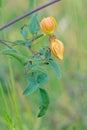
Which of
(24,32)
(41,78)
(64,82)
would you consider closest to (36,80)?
(41,78)

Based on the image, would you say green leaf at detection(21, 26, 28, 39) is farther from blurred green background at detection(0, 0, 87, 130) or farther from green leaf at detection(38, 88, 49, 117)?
blurred green background at detection(0, 0, 87, 130)

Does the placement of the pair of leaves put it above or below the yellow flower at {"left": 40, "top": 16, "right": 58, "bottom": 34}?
below

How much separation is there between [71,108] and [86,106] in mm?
136

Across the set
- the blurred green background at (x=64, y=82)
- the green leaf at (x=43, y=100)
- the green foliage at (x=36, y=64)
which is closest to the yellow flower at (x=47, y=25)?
the green foliage at (x=36, y=64)

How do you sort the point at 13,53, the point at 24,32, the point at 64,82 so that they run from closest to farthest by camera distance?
1. the point at 13,53
2. the point at 24,32
3. the point at 64,82

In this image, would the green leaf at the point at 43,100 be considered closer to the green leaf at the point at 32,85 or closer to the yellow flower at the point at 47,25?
the green leaf at the point at 32,85

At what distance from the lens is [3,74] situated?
81.1 inches

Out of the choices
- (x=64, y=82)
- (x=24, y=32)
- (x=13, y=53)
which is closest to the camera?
(x=13, y=53)

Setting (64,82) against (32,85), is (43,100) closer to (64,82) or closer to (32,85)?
(32,85)

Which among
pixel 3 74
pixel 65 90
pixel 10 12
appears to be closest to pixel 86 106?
pixel 65 90

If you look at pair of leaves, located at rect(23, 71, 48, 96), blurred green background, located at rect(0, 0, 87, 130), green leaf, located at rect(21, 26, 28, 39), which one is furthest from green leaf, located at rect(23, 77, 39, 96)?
blurred green background, located at rect(0, 0, 87, 130)

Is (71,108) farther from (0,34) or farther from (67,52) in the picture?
(0,34)

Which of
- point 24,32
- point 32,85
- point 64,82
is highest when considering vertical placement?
point 24,32

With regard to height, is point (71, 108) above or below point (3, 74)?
below
